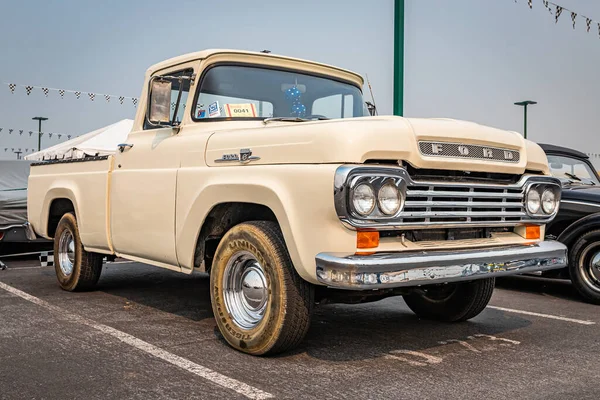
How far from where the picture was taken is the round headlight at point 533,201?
442cm

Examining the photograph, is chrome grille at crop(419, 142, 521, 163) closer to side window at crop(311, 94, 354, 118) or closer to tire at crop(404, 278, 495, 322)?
tire at crop(404, 278, 495, 322)

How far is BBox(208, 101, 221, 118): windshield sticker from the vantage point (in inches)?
196

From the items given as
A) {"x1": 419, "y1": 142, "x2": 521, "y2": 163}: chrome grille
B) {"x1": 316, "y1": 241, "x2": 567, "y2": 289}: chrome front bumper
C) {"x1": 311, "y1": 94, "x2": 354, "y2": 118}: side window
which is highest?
{"x1": 311, "y1": 94, "x2": 354, "y2": 118}: side window

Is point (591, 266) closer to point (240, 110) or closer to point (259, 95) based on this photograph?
point (259, 95)

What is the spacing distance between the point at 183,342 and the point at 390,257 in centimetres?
173

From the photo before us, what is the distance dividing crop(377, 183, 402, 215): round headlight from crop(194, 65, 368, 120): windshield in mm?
1672

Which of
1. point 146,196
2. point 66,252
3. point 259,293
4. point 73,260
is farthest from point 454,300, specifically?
point 66,252

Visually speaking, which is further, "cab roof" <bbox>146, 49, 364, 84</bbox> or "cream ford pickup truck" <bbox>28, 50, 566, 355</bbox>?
"cab roof" <bbox>146, 49, 364, 84</bbox>

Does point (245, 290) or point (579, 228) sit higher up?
point (579, 228)

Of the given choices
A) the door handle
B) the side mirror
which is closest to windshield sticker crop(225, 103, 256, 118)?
the side mirror

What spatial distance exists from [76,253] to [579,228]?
200 inches

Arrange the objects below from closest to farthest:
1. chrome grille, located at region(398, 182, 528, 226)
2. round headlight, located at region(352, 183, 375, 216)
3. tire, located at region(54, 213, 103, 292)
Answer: round headlight, located at region(352, 183, 375, 216)
chrome grille, located at region(398, 182, 528, 226)
tire, located at region(54, 213, 103, 292)

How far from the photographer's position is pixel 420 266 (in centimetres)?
362

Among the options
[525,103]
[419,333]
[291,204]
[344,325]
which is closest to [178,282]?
[344,325]
